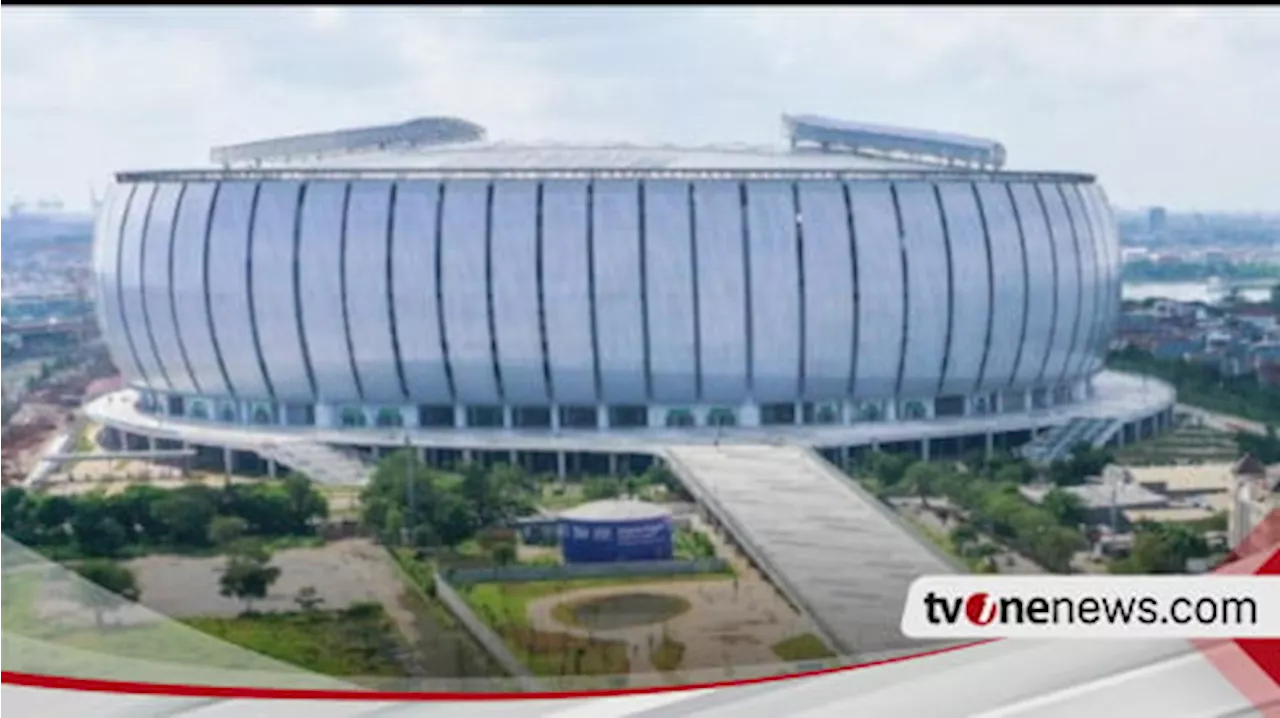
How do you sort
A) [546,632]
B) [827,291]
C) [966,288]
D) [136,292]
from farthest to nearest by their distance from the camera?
1. [827,291]
2. [966,288]
3. [136,292]
4. [546,632]

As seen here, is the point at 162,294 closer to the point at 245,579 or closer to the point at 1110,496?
the point at 245,579

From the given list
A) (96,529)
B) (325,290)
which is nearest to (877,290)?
(325,290)

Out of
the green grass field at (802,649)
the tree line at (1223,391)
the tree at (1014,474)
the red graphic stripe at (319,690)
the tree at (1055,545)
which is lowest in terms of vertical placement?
the red graphic stripe at (319,690)

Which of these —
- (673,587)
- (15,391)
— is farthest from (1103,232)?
(15,391)

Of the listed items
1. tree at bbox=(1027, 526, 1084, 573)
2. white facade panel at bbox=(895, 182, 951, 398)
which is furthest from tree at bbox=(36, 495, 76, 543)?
white facade panel at bbox=(895, 182, 951, 398)

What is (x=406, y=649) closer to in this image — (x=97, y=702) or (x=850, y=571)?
(x=97, y=702)

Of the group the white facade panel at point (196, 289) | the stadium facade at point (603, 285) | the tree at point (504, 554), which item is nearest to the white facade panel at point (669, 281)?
the stadium facade at point (603, 285)

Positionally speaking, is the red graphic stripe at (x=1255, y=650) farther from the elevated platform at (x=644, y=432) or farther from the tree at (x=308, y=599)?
the tree at (x=308, y=599)
